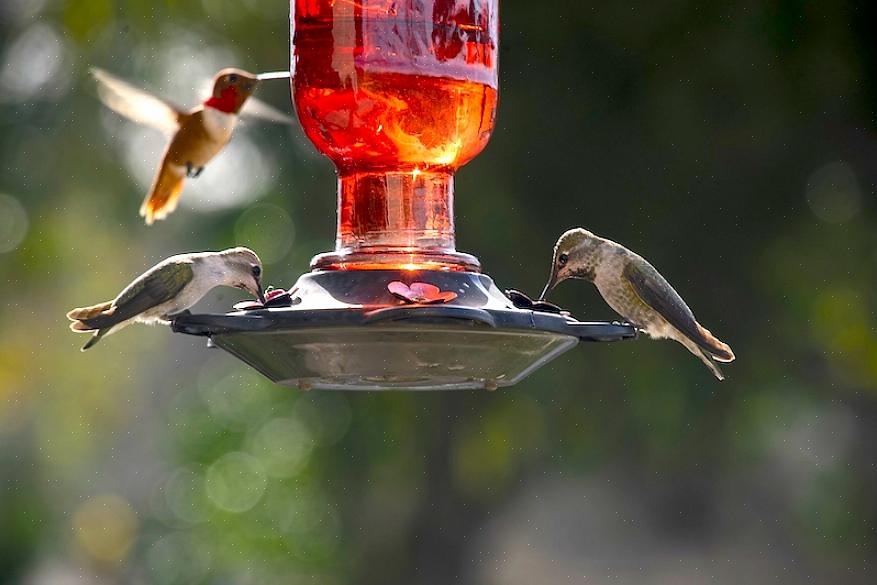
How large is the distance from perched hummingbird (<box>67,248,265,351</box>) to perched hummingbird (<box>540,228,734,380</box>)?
0.91 metres

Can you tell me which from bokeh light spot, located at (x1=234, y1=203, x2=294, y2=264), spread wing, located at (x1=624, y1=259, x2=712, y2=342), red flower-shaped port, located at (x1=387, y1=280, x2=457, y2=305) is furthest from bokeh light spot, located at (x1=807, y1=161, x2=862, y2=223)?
red flower-shaped port, located at (x1=387, y1=280, x2=457, y2=305)

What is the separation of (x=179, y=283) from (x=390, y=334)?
1002mm

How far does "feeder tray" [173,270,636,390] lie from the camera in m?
2.89

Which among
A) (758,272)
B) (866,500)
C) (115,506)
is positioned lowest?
(115,506)

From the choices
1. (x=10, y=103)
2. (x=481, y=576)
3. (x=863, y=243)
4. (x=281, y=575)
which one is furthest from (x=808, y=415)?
(x=10, y=103)

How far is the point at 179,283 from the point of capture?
3.73 meters

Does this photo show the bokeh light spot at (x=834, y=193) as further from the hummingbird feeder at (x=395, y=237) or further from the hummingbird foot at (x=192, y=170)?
the hummingbird feeder at (x=395, y=237)

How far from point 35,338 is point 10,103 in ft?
9.36

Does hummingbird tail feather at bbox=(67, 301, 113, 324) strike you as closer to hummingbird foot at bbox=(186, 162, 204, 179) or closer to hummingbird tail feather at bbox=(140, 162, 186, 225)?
hummingbird foot at bbox=(186, 162, 204, 179)

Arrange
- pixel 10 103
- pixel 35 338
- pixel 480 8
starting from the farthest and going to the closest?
pixel 35 338, pixel 10 103, pixel 480 8

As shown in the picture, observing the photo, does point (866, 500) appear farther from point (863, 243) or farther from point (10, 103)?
point (10, 103)

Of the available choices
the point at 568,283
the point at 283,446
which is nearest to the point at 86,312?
the point at 568,283

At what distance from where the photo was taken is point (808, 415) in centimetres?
927

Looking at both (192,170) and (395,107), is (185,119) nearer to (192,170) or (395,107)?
(192,170)
